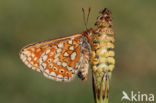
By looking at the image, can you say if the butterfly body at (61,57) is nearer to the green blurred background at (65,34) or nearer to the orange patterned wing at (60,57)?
the orange patterned wing at (60,57)

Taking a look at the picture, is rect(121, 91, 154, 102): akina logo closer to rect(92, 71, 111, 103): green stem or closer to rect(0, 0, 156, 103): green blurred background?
rect(0, 0, 156, 103): green blurred background

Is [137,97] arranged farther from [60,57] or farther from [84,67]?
[84,67]

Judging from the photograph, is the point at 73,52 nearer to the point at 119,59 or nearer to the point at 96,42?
the point at 96,42

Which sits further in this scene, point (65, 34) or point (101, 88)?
point (65, 34)

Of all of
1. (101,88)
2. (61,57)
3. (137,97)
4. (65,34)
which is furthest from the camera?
(65,34)

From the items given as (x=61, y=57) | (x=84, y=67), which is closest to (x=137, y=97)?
(x=61, y=57)

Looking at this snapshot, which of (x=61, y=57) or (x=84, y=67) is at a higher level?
(x=61, y=57)

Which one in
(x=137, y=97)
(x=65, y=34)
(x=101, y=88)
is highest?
(x=65, y=34)
